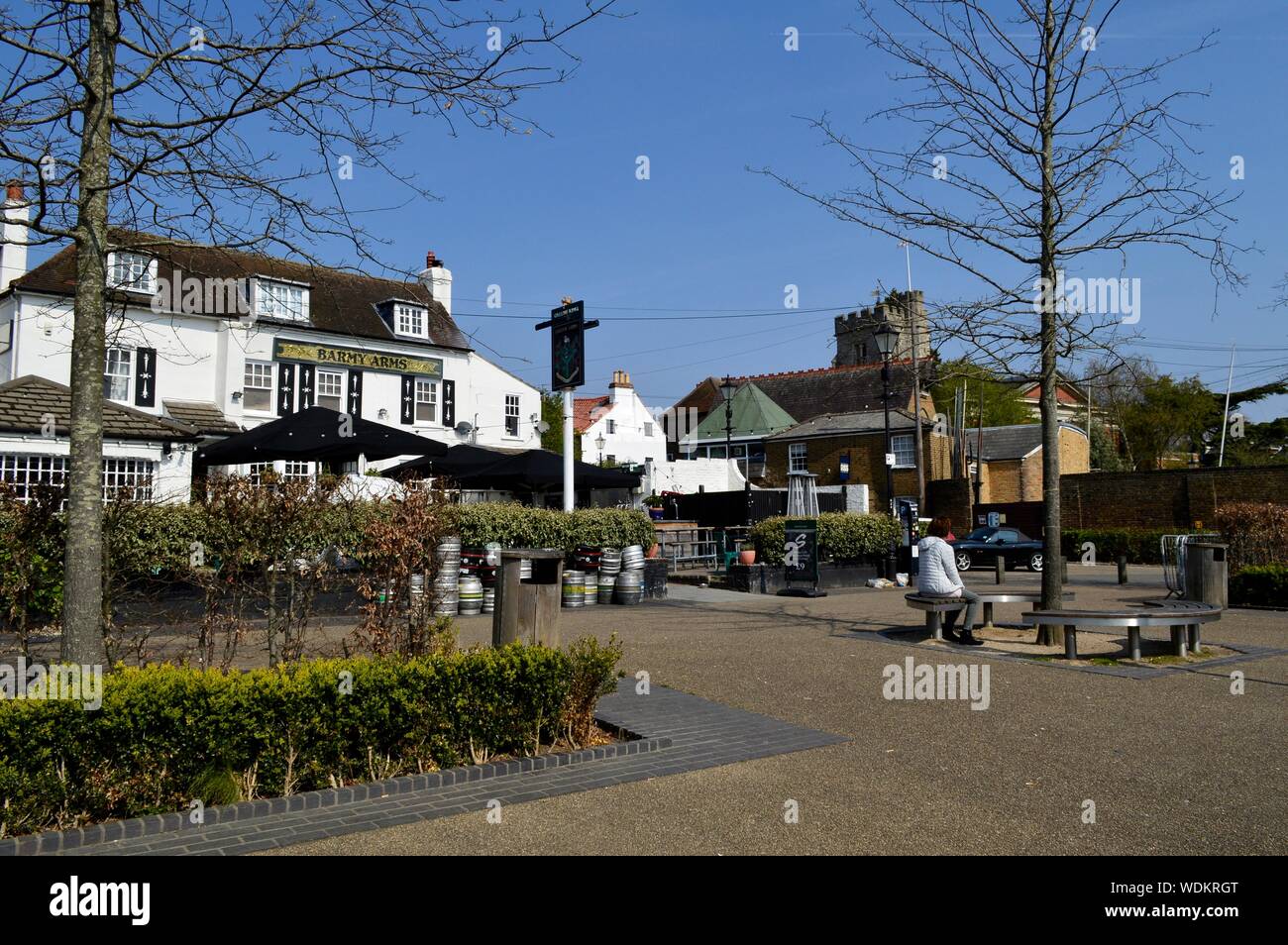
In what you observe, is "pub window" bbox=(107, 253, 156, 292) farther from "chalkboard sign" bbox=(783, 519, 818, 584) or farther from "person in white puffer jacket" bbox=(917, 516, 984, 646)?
"chalkboard sign" bbox=(783, 519, 818, 584)

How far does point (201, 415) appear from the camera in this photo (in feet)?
87.8

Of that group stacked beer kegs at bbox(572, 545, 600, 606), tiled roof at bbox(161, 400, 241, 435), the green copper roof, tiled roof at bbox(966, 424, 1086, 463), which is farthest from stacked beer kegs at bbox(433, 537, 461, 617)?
the green copper roof

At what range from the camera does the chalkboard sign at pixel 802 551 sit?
1931 cm

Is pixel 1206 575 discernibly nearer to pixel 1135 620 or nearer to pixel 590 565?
pixel 1135 620

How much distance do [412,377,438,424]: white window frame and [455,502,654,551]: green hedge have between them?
55.7 ft

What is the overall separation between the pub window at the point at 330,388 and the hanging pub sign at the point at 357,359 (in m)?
0.39

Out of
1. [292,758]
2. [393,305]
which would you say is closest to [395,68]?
[292,758]

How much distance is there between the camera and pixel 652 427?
60125 mm

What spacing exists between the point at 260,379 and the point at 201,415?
2634 mm

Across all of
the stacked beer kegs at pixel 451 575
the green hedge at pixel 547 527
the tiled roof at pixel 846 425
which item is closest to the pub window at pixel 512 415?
the tiled roof at pixel 846 425

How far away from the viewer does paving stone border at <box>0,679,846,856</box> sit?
15.8 ft

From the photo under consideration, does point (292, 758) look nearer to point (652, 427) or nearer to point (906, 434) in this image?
point (906, 434)

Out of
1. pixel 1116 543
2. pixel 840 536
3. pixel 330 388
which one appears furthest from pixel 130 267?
pixel 1116 543
